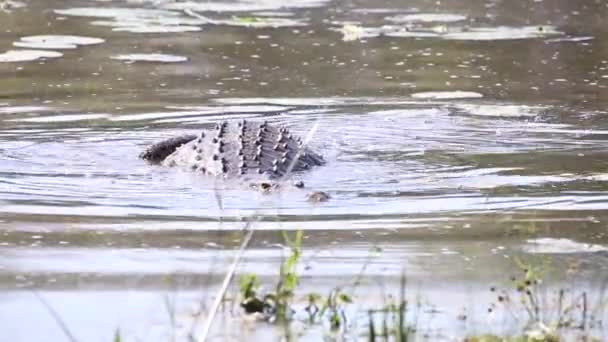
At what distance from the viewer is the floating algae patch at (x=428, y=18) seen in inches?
588

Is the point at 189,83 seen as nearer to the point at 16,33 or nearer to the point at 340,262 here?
the point at 16,33

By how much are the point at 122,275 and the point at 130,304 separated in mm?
447

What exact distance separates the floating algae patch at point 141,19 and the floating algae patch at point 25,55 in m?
1.50

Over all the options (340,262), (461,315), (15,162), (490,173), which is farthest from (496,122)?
(461,315)

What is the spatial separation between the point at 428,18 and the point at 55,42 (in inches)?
158

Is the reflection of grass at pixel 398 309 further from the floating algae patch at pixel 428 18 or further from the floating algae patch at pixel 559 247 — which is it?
the floating algae patch at pixel 428 18

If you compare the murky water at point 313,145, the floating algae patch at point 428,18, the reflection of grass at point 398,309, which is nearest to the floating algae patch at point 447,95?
the murky water at point 313,145

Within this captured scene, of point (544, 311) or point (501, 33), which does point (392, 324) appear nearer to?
point (544, 311)

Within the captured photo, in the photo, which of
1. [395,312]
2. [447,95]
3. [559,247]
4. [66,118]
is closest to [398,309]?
[395,312]

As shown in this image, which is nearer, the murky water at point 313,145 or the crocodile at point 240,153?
the murky water at point 313,145

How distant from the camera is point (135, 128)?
968 cm

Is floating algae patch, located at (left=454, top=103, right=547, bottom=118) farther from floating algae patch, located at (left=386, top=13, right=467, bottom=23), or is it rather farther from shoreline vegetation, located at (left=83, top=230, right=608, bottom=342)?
shoreline vegetation, located at (left=83, top=230, right=608, bottom=342)

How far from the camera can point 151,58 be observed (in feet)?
40.8

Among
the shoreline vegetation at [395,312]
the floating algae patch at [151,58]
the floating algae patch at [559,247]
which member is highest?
the shoreline vegetation at [395,312]
